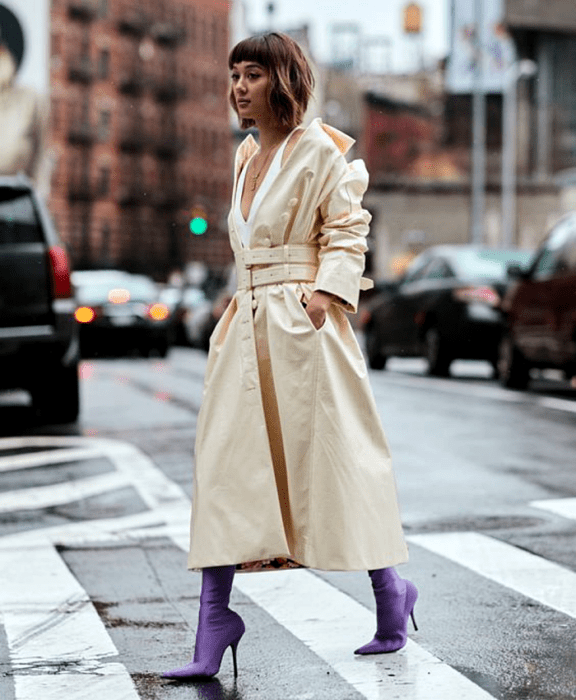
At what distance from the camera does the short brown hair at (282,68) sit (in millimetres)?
4582

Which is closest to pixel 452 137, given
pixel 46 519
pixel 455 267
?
pixel 455 267

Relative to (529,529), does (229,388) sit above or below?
above

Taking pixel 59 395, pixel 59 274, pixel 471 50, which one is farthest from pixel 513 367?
pixel 471 50

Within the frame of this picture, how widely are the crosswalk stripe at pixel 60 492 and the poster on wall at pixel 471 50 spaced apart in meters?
45.9

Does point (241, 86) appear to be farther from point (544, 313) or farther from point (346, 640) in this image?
point (544, 313)

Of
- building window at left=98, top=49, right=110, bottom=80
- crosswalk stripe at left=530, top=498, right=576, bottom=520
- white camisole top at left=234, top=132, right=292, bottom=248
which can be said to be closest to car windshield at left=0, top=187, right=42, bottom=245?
crosswalk stripe at left=530, top=498, right=576, bottom=520

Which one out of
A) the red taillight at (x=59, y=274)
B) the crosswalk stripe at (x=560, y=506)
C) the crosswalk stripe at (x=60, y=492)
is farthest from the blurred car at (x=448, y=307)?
the crosswalk stripe at (x=560, y=506)

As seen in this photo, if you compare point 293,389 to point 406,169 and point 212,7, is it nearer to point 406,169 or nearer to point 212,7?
point 406,169

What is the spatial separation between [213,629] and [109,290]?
24578mm

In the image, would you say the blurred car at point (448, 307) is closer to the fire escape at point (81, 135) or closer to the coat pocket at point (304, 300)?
the coat pocket at point (304, 300)

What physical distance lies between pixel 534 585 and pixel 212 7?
99020mm

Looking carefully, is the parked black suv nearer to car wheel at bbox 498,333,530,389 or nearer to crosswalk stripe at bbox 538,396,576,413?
crosswalk stripe at bbox 538,396,576,413

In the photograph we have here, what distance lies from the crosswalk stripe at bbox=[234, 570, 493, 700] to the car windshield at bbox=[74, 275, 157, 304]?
22.8 metres

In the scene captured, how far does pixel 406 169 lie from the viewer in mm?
81062
